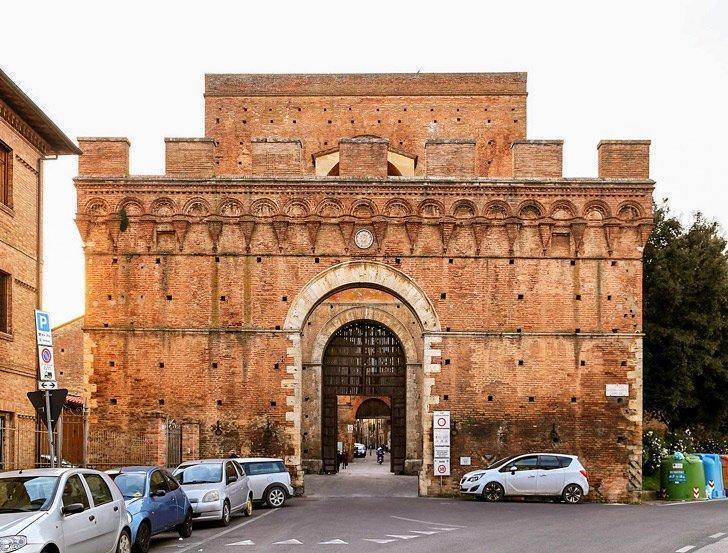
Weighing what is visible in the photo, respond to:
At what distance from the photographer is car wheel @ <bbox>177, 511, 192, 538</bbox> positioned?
58.1ft

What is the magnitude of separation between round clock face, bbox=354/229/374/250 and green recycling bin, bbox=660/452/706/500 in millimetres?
10309

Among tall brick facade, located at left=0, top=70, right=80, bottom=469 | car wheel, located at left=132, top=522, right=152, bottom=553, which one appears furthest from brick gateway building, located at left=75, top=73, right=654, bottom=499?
car wheel, located at left=132, top=522, right=152, bottom=553

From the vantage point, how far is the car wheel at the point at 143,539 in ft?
50.2

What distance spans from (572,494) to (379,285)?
7.09 meters

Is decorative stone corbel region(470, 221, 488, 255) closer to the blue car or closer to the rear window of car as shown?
the rear window of car

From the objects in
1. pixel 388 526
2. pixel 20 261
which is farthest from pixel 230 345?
pixel 388 526

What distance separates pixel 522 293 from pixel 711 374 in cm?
1061

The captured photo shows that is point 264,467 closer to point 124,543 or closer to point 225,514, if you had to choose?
point 225,514

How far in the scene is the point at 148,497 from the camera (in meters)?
16.2

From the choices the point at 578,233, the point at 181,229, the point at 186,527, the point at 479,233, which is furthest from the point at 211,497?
the point at 578,233

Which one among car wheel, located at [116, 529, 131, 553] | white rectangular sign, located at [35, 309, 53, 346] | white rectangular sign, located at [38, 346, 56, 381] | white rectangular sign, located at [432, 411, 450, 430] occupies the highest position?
A: white rectangular sign, located at [35, 309, 53, 346]

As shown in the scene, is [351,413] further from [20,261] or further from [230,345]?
[20,261]

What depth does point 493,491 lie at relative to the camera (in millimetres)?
25234

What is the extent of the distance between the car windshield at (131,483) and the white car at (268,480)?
7117mm
